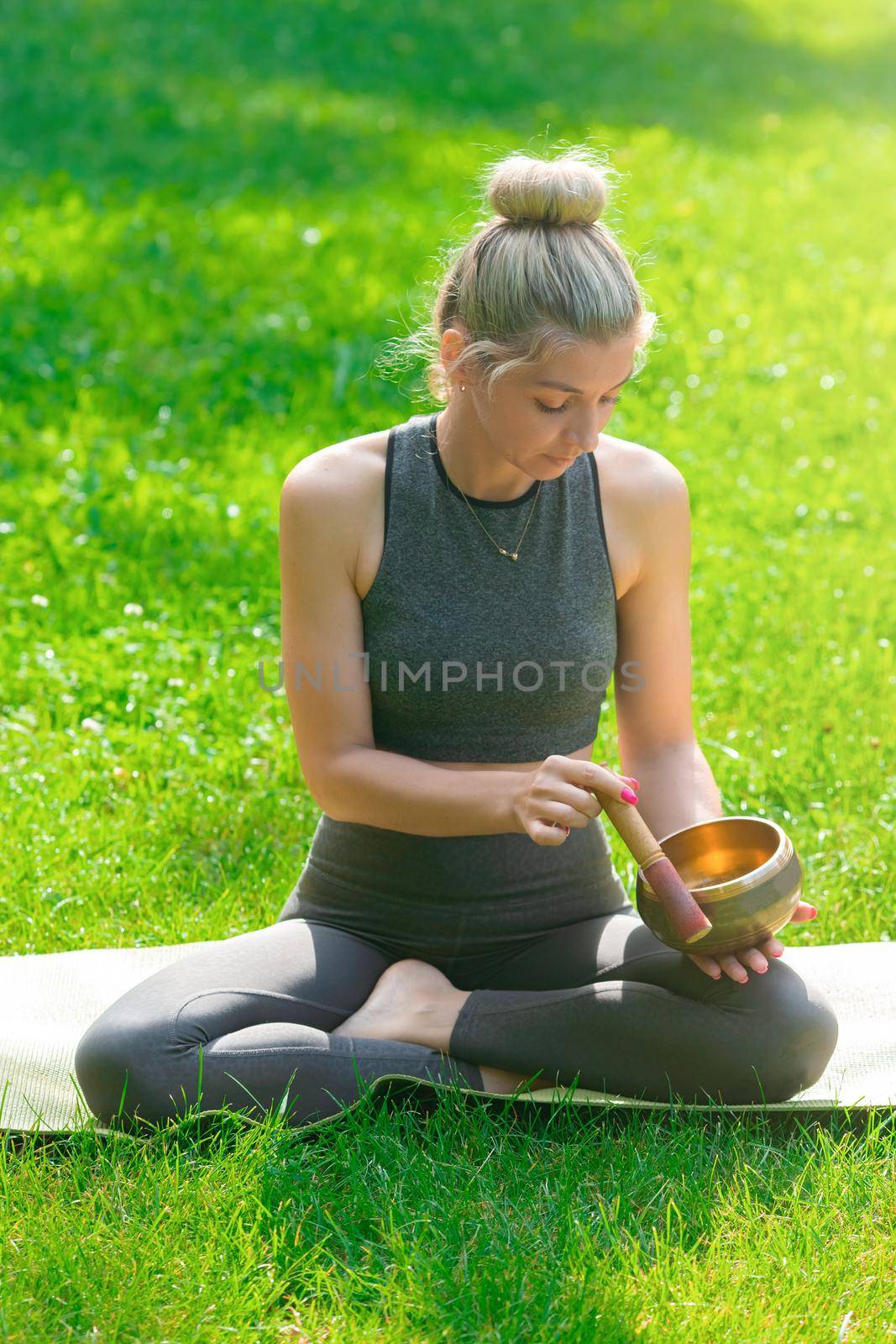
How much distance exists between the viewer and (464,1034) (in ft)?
7.82

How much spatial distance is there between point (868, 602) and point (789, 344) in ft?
7.07

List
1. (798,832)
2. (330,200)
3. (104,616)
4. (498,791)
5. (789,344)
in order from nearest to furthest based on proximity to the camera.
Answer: (498,791) → (798,832) → (104,616) → (789,344) → (330,200)

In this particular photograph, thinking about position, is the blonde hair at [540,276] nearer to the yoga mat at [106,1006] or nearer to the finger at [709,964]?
the finger at [709,964]

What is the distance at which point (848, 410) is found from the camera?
18.4 feet

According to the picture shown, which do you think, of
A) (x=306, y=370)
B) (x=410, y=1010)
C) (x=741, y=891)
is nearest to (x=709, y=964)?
(x=741, y=891)

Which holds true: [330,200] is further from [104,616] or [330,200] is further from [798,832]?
[798,832]

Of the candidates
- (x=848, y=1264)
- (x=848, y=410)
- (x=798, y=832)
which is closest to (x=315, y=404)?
(x=848, y=410)

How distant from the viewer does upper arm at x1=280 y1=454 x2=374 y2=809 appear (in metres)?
2.44

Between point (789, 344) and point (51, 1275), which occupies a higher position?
point (789, 344)

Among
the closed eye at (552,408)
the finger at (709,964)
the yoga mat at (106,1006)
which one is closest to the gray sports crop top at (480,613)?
the closed eye at (552,408)

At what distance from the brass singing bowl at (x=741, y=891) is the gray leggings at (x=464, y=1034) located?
126 mm

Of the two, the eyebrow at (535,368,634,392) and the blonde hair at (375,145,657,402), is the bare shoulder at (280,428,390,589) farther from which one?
the eyebrow at (535,368,634,392)

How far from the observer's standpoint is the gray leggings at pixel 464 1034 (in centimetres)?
228

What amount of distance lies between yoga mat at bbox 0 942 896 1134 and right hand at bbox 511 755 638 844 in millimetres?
502
